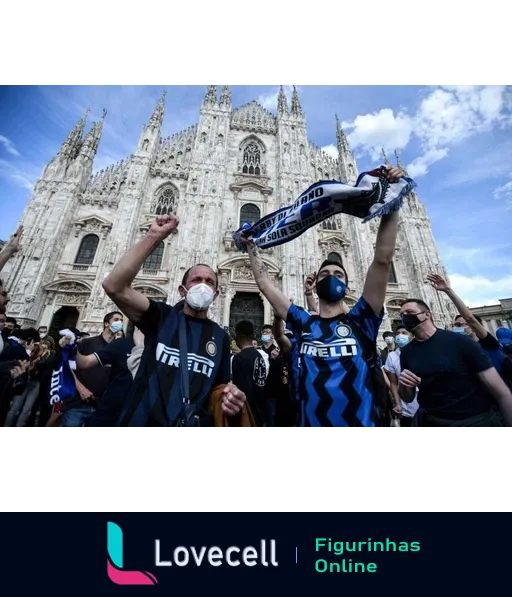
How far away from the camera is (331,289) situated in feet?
7.39

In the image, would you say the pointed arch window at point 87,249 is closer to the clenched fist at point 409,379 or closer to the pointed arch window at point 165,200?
the pointed arch window at point 165,200

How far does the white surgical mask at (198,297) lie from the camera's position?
2.11m

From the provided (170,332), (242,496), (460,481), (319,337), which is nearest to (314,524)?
(242,496)

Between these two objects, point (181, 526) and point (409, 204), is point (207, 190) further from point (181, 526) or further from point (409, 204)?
point (181, 526)

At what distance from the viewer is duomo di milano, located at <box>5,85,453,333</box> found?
50.4 feet

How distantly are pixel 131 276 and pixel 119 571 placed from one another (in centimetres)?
148

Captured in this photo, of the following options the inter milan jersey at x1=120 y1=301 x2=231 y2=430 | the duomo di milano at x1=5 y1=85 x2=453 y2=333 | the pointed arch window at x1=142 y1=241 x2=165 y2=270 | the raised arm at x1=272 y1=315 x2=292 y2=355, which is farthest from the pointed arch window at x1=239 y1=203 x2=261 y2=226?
the inter milan jersey at x1=120 y1=301 x2=231 y2=430

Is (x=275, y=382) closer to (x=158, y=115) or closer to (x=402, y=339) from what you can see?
(x=402, y=339)

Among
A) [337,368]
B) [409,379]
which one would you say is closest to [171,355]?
[337,368]

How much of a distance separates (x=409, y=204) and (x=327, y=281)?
72.1 feet

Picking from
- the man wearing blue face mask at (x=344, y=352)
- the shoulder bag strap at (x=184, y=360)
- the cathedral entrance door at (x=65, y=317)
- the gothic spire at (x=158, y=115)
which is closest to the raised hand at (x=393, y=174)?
the man wearing blue face mask at (x=344, y=352)

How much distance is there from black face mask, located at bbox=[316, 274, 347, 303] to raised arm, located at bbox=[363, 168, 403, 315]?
228 mm

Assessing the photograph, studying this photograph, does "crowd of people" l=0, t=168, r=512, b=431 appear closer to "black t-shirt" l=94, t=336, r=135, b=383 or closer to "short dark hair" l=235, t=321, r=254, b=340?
"black t-shirt" l=94, t=336, r=135, b=383

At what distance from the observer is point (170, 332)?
1930 mm
